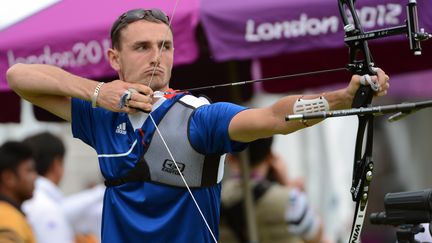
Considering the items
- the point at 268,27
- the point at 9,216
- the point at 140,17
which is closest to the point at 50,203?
the point at 9,216

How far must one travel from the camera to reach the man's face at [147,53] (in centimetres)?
404

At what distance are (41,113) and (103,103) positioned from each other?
3.30 m

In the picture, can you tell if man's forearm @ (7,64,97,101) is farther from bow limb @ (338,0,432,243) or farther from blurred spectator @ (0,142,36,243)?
blurred spectator @ (0,142,36,243)

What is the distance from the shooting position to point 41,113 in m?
7.22

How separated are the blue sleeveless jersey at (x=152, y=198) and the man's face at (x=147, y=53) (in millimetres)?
135

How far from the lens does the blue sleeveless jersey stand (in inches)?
151

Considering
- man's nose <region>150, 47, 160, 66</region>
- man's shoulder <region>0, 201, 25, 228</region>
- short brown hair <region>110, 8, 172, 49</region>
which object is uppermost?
short brown hair <region>110, 8, 172, 49</region>

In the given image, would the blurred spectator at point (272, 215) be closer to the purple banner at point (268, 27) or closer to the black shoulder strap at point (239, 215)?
the black shoulder strap at point (239, 215)

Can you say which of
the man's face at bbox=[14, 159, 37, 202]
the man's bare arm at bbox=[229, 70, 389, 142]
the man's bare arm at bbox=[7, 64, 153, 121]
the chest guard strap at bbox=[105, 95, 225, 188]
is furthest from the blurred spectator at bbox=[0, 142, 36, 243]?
the man's bare arm at bbox=[229, 70, 389, 142]

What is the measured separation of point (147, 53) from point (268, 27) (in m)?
1.66

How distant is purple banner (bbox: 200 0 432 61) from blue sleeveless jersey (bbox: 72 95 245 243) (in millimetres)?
1626

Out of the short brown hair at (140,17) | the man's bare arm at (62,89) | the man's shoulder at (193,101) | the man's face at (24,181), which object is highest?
the short brown hair at (140,17)

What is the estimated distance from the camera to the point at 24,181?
6656 millimetres

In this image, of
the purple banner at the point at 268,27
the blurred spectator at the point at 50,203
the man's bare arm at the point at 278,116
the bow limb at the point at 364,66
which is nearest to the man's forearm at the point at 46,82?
the man's bare arm at the point at 278,116
